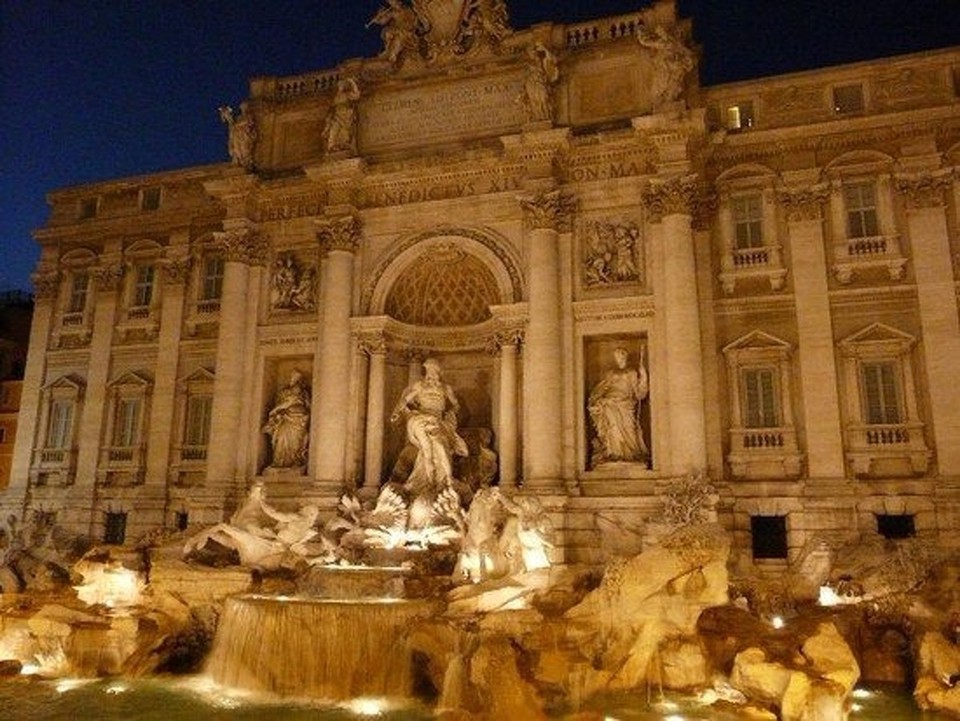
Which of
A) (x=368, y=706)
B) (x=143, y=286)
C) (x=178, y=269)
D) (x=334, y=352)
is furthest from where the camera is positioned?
(x=143, y=286)

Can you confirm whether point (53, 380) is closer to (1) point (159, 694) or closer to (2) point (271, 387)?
(2) point (271, 387)

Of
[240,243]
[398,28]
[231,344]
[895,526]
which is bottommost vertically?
[895,526]

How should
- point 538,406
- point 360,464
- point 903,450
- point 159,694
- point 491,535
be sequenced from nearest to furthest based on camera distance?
1. point 159,694
2. point 491,535
3. point 903,450
4. point 538,406
5. point 360,464

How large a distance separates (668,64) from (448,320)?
8.21 m

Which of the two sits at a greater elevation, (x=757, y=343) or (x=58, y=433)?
(x=757, y=343)

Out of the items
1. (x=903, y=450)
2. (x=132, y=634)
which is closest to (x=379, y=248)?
(x=132, y=634)

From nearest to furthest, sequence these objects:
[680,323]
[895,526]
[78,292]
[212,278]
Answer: [895,526]
[680,323]
[212,278]
[78,292]

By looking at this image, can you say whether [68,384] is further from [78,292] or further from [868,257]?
[868,257]

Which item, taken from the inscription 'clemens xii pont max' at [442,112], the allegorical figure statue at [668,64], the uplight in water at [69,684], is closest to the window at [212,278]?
the inscription 'clemens xii pont max' at [442,112]

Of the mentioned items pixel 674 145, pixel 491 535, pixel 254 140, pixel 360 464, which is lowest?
pixel 491 535

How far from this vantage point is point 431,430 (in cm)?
1820

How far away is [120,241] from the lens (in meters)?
24.0

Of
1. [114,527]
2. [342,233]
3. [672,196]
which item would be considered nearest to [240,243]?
[342,233]

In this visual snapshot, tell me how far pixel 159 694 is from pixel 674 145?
14799 millimetres
